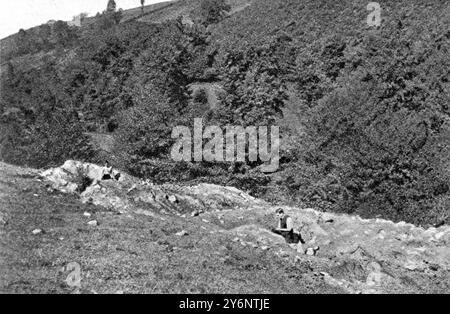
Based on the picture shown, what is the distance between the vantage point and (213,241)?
26.7 meters

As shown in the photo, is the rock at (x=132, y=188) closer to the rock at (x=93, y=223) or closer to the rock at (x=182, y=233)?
the rock at (x=93, y=223)

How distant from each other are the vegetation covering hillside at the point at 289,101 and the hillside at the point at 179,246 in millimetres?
16741

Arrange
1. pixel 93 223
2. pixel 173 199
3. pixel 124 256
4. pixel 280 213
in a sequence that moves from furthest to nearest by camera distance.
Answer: pixel 173 199 → pixel 280 213 → pixel 93 223 → pixel 124 256

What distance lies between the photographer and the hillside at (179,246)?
2081 cm

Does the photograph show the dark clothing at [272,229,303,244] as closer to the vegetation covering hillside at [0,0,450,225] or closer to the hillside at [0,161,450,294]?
the hillside at [0,161,450,294]

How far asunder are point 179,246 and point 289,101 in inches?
2903

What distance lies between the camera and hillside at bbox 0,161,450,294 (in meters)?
20.8

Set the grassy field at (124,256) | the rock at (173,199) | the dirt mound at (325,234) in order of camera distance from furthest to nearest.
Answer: the rock at (173,199), the dirt mound at (325,234), the grassy field at (124,256)

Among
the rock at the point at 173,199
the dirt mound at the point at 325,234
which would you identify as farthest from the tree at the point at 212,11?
the rock at the point at 173,199

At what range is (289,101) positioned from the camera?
96.3m

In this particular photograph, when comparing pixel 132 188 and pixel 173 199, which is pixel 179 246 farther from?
pixel 173 199

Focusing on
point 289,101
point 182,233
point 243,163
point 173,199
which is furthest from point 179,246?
point 289,101

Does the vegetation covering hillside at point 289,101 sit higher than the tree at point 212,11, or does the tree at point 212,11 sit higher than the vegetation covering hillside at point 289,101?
the tree at point 212,11

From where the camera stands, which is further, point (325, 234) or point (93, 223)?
point (325, 234)
